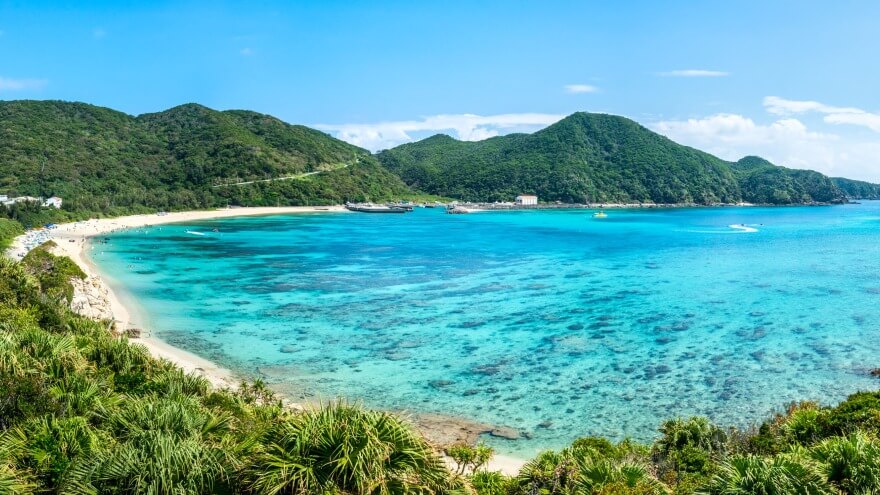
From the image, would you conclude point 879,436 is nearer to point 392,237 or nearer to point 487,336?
point 487,336

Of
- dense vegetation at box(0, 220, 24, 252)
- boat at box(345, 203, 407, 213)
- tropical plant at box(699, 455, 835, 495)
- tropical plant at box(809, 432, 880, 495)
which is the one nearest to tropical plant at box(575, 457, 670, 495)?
tropical plant at box(699, 455, 835, 495)

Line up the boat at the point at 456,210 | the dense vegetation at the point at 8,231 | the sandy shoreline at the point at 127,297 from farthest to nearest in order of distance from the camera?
the boat at the point at 456,210
the dense vegetation at the point at 8,231
the sandy shoreline at the point at 127,297

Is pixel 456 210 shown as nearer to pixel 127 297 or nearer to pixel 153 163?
pixel 153 163

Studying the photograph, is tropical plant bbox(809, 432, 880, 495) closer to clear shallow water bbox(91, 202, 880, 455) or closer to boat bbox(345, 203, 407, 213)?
clear shallow water bbox(91, 202, 880, 455)

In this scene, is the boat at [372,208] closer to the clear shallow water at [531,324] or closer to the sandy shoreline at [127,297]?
the sandy shoreline at [127,297]

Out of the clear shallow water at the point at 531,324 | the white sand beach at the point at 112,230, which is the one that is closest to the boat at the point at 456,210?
the white sand beach at the point at 112,230

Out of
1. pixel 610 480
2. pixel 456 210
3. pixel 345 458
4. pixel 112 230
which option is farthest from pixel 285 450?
pixel 456 210

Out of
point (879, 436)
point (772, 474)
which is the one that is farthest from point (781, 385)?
point (772, 474)
